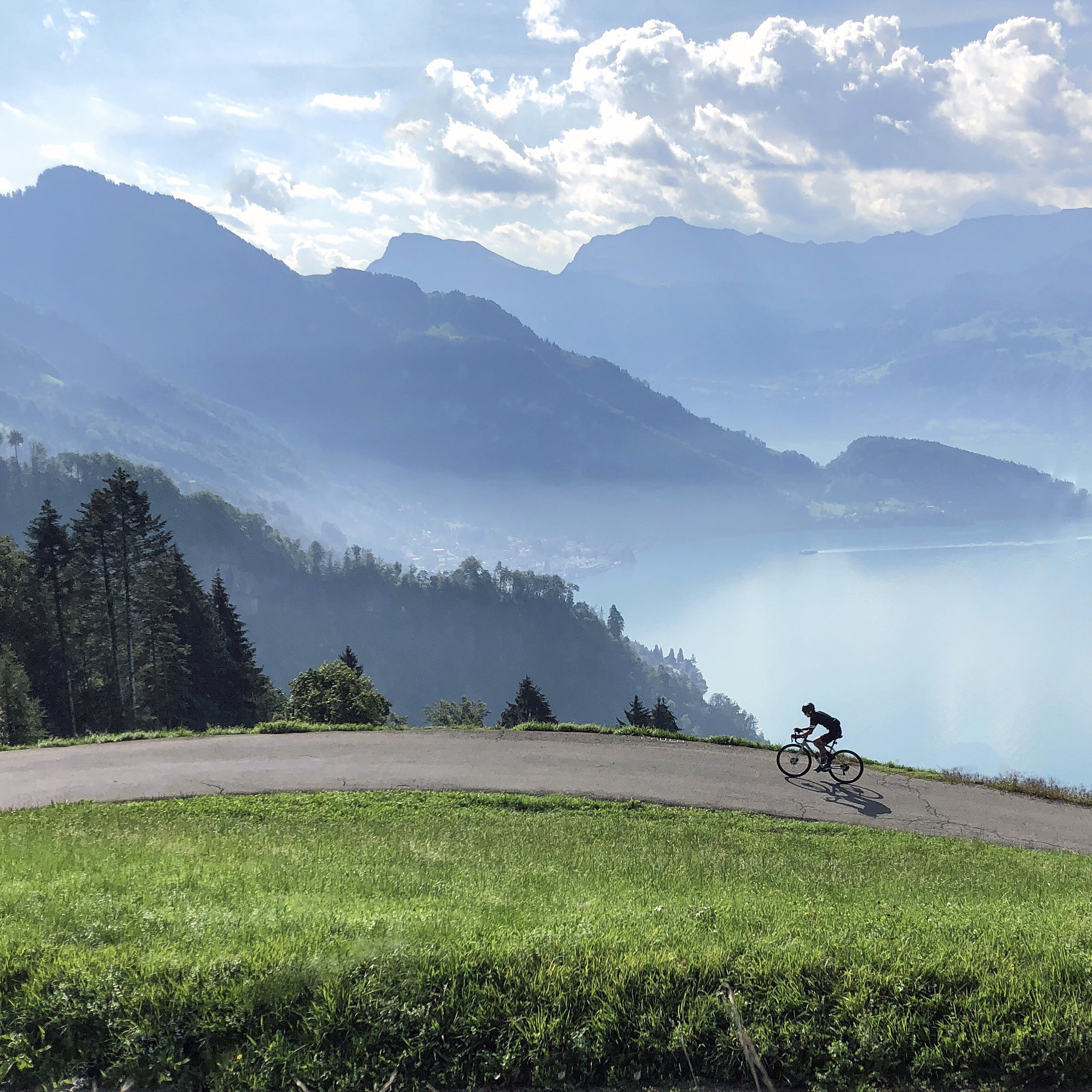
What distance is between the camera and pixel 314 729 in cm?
2097

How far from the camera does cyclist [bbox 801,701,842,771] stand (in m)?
17.2

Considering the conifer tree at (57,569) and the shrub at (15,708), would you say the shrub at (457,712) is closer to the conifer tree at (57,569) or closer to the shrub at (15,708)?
the conifer tree at (57,569)

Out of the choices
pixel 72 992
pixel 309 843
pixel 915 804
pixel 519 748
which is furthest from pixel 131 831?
pixel 915 804

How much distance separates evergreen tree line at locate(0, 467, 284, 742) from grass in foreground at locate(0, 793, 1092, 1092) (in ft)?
115

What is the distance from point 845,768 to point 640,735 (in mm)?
5675

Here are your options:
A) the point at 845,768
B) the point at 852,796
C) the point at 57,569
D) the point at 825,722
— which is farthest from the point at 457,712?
the point at 852,796

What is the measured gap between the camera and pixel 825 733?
705 inches

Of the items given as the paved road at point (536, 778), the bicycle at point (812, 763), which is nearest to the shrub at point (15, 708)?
the paved road at point (536, 778)

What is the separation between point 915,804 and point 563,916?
13.7 metres

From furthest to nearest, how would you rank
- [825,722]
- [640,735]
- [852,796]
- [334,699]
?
[334,699] < [640,735] < [825,722] < [852,796]

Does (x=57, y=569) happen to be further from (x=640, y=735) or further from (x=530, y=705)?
(x=640, y=735)

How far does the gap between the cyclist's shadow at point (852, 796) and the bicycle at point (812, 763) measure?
0.24 m

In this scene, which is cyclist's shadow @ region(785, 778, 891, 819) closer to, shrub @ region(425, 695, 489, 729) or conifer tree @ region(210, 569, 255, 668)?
conifer tree @ region(210, 569, 255, 668)

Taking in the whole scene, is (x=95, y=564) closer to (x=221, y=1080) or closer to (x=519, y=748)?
(x=519, y=748)
